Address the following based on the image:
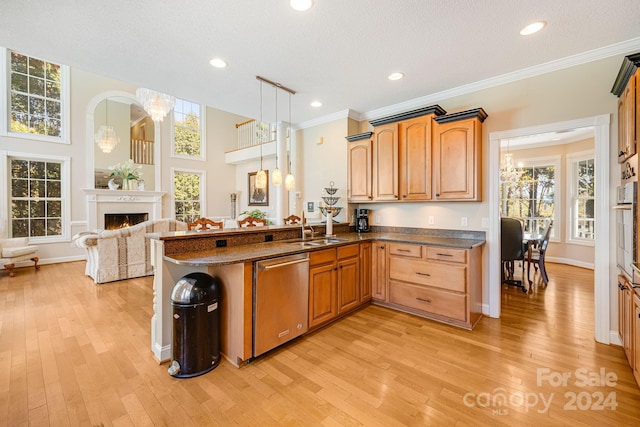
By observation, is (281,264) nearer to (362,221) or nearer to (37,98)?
(362,221)

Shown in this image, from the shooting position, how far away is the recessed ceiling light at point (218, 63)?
280 centimetres

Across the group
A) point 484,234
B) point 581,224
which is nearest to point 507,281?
point 484,234

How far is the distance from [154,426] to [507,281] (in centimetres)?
519

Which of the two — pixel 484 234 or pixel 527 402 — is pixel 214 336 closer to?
pixel 527 402

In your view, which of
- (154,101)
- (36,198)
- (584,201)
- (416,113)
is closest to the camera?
(416,113)

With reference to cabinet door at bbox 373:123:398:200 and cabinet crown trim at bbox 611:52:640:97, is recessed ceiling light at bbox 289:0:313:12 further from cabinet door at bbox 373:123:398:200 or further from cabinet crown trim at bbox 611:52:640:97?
cabinet crown trim at bbox 611:52:640:97

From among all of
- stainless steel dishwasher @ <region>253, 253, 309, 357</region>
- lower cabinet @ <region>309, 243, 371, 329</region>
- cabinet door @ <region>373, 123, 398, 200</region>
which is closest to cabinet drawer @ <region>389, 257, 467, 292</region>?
lower cabinet @ <region>309, 243, 371, 329</region>

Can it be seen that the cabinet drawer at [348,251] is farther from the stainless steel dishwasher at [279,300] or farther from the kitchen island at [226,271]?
the stainless steel dishwasher at [279,300]

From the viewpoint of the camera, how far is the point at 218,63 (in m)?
2.86

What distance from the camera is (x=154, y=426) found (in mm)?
1613

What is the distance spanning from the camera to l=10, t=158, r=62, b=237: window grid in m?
5.83

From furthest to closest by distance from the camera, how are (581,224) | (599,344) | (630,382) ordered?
(581,224) < (599,344) < (630,382)

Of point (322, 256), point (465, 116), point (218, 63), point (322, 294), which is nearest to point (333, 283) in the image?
point (322, 294)

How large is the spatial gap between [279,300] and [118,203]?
6839 mm
